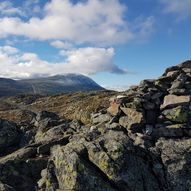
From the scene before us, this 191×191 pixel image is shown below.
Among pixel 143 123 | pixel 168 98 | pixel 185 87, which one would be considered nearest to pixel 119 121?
pixel 143 123

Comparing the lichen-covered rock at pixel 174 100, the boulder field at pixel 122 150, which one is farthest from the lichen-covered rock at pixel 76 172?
the lichen-covered rock at pixel 174 100

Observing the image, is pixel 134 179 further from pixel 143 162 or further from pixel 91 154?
pixel 91 154

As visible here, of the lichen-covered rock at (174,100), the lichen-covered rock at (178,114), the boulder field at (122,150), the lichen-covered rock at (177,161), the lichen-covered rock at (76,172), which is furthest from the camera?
the lichen-covered rock at (174,100)

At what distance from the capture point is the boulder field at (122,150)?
22.9 meters

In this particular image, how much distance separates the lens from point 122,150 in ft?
78.5

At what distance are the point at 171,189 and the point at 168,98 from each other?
10724 mm

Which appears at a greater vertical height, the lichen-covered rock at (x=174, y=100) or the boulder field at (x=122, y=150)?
the lichen-covered rock at (x=174, y=100)

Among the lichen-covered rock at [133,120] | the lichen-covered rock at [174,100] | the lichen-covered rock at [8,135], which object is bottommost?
the lichen-covered rock at [8,135]

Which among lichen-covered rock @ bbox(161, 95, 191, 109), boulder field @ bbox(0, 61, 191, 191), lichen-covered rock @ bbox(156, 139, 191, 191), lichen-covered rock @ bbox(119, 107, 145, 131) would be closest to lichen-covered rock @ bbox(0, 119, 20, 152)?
boulder field @ bbox(0, 61, 191, 191)

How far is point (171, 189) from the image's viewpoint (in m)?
23.5

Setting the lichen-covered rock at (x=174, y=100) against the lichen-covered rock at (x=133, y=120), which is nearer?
the lichen-covered rock at (x=133, y=120)

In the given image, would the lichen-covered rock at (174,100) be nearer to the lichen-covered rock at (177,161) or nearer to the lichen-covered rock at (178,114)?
the lichen-covered rock at (178,114)

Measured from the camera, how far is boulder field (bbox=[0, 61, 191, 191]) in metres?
22.9

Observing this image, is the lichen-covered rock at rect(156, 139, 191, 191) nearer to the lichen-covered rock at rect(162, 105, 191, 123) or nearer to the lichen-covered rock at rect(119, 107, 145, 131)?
the lichen-covered rock at rect(162, 105, 191, 123)
